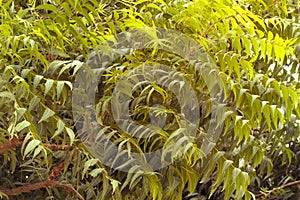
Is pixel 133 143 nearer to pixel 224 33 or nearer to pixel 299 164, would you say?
pixel 224 33

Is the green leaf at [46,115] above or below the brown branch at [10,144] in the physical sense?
above

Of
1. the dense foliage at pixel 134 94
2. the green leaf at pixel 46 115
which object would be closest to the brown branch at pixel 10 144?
the dense foliage at pixel 134 94

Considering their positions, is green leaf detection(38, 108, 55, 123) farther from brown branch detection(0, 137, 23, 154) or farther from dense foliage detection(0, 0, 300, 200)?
brown branch detection(0, 137, 23, 154)

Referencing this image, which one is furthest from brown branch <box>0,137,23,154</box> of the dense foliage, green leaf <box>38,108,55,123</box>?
green leaf <box>38,108,55,123</box>

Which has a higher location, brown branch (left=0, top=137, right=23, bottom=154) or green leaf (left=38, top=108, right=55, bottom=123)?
green leaf (left=38, top=108, right=55, bottom=123)

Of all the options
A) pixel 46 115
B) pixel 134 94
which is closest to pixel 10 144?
pixel 46 115

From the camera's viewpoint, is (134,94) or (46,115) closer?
(46,115)

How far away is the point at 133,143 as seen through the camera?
96 centimetres

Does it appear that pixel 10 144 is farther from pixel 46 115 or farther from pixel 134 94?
pixel 134 94

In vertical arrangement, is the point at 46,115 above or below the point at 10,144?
above

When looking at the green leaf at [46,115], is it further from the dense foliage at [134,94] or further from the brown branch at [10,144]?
the brown branch at [10,144]

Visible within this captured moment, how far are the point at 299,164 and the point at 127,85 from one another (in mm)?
790

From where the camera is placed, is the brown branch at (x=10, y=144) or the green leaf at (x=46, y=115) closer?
the green leaf at (x=46, y=115)

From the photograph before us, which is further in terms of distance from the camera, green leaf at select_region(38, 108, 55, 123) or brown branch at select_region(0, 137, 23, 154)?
brown branch at select_region(0, 137, 23, 154)
